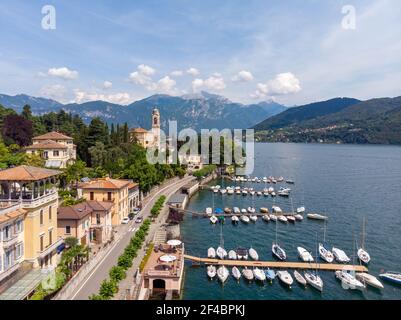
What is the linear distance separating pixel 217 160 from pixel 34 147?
5935cm

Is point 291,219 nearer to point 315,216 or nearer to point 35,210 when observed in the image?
point 315,216

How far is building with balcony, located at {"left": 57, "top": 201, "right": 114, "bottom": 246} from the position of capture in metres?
32.8

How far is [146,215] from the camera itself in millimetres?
50375

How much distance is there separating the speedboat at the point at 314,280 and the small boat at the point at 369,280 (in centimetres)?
395

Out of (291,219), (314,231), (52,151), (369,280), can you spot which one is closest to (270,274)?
(369,280)

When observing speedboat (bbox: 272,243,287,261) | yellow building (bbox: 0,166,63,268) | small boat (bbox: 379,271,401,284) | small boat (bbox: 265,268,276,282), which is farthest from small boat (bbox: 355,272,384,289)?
yellow building (bbox: 0,166,63,268)

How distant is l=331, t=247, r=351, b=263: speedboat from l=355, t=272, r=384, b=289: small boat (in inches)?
162

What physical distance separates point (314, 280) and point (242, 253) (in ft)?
30.7

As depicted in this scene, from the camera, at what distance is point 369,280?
33094 millimetres

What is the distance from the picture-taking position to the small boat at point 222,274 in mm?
33375

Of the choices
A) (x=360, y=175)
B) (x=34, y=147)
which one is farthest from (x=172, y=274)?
(x=360, y=175)

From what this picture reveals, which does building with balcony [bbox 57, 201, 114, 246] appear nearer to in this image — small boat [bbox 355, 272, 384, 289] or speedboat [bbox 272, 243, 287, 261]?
speedboat [bbox 272, 243, 287, 261]

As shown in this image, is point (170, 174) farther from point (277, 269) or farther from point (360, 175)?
point (360, 175)

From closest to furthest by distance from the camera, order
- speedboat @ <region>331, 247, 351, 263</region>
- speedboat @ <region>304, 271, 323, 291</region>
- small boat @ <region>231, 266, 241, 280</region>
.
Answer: speedboat @ <region>304, 271, 323, 291</region> → small boat @ <region>231, 266, 241, 280</region> → speedboat @ <region>331, 247, 351, 263</region>
